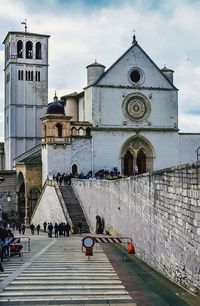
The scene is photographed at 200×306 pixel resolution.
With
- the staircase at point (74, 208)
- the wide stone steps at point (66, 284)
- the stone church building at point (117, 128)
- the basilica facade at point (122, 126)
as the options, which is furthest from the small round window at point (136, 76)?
the wide stone steps at point (66, 284)

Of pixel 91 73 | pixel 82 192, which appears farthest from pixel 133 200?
pixel 91 73

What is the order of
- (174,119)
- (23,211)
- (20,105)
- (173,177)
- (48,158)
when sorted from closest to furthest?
(173,177) < (48,158) < (174,119) < (23,211) < (20,105)

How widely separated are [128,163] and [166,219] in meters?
39.6

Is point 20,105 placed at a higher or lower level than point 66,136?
higher

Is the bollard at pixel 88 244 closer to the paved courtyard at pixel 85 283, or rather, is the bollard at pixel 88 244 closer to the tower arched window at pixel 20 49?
the paved courtyard at pixel 85 283

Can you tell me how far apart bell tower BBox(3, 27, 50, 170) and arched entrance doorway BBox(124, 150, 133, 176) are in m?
18.3

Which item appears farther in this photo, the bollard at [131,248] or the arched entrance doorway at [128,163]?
the arched entrance doorway at [128,163]

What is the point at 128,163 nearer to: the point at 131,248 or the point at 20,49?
the point at 20,49

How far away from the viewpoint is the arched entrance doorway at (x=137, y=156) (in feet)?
189

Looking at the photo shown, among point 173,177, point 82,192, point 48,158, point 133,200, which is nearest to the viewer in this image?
point 173,177

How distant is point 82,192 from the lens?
45812 mm

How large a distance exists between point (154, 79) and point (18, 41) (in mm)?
24311

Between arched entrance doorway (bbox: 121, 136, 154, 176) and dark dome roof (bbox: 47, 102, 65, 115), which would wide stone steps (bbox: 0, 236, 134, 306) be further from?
arched entrance doorway (bbox: 121, 136, 154, 176)

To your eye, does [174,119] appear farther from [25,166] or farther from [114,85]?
[25,166]
